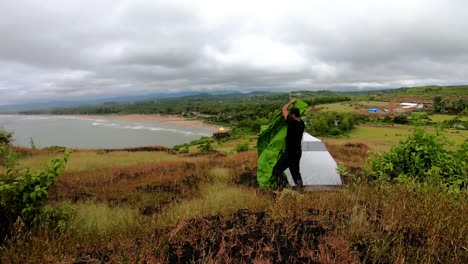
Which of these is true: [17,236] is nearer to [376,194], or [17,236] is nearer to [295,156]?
[376,194]

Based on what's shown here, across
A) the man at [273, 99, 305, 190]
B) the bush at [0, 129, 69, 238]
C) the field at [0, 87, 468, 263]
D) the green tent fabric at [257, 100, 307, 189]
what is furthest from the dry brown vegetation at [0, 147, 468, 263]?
the green tent fabric at [257, 100, 307, 189]

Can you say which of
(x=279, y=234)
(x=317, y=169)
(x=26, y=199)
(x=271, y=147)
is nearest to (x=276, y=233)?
(x=279, y=234)

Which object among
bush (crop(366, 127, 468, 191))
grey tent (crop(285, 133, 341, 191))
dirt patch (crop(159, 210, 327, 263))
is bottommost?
grey tent (crop(285, 133, 341, 191))

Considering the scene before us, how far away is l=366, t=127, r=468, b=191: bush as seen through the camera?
15.8 ft

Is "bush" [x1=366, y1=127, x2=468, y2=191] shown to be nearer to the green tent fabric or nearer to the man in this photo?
the man

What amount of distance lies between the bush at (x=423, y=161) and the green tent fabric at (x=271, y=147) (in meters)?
1.98

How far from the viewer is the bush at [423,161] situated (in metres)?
4.81

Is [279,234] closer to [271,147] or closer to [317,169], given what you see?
[271,147]

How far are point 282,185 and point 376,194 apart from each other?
270 centimetres

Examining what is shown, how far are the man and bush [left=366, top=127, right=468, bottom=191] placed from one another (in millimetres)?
1499

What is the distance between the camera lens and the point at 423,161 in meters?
5.21

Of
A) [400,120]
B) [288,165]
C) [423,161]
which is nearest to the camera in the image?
[423,161]

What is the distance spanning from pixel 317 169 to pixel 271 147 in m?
2.22

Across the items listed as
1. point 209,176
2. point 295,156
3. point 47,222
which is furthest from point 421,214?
point 209,176
